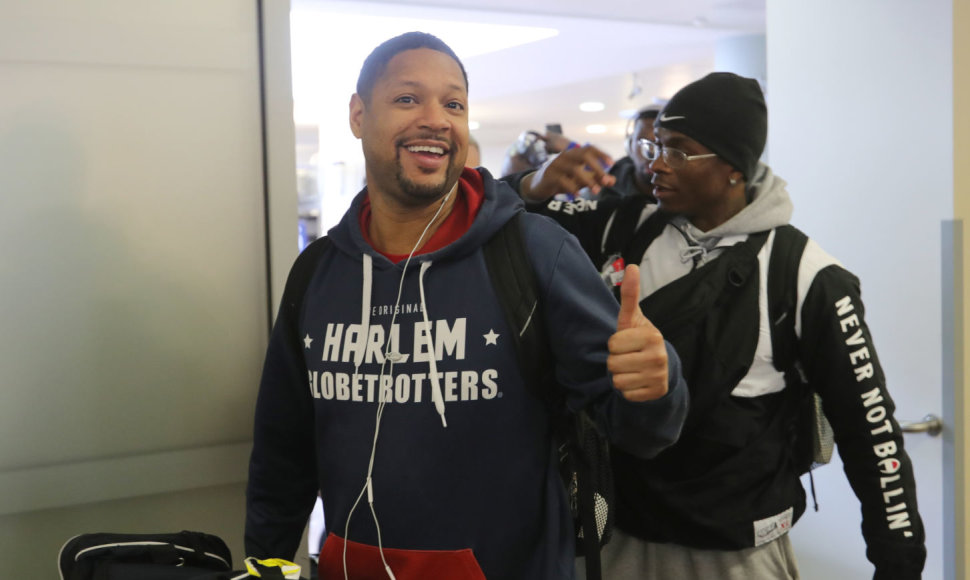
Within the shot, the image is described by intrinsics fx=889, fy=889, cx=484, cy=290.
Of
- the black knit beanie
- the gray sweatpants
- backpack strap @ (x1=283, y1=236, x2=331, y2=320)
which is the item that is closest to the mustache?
backpack strap @ (x1=283, y1=236, x2=331, y2=320)

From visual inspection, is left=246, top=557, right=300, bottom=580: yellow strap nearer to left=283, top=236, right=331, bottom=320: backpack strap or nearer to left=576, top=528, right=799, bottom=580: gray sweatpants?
left=283, top=236, right=331, bottom=320: backpack strap

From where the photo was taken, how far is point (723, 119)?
1.95 metres

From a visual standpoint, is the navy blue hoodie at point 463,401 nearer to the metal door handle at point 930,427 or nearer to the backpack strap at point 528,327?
the backpack strap at point 528,327

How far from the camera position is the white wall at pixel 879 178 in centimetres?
244

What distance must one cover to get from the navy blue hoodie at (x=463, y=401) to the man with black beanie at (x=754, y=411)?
1.34 feet

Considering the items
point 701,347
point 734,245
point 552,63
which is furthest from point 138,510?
point 552,63

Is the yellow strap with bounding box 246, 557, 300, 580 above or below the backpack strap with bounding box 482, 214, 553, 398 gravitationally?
below

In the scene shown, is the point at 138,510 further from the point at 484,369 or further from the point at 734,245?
the point at 734,245

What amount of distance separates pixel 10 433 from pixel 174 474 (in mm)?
333

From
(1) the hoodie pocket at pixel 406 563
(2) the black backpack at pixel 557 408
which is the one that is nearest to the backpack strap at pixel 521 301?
(2) the black backpack at pixel 557 408

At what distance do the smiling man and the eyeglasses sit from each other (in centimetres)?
60

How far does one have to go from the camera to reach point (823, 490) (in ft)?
9.20

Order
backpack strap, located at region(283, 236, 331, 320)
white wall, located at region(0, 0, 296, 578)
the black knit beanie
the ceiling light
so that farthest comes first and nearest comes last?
the ceiling light, the black knit beanie, white wall, located at region(0, 0, 296, 578), backpack strap, located at region(283, 236, 331, 320)

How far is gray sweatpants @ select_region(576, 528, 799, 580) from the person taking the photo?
179cm
